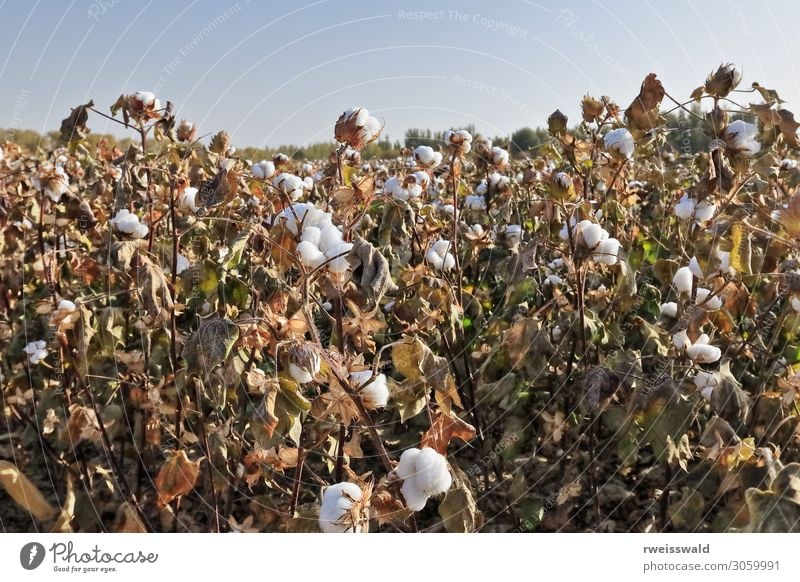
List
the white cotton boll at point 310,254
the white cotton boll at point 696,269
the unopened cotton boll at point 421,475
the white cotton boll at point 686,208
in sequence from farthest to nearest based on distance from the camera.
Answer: the white cotton boll at point 686,208, the white cotton boll at point 696,269, the white cotton boll at point 310,254, the unopened cotton boll at point 421,475

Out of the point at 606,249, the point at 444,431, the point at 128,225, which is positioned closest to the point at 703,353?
the point at 606,249

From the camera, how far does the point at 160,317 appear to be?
1750 millimetres

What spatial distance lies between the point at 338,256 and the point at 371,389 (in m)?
0.26

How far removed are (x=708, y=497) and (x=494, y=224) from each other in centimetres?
147

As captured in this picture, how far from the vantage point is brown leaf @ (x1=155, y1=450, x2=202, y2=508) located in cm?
158

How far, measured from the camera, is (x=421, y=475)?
112cm

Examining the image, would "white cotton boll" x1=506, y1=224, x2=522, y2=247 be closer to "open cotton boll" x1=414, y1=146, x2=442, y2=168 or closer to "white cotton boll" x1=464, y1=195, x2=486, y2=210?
"white cotton boll" x1=464, y1=195, x2=486, y2=210

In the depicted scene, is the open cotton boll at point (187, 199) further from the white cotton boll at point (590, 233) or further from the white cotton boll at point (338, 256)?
the white cotton boll at point (590, 233)

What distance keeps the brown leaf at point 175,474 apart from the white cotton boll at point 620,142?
1.38 metres

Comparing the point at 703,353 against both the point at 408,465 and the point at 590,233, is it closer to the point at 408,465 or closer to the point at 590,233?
the point at 590,233

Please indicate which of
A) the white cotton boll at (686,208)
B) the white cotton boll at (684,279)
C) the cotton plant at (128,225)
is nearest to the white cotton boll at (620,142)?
the white cotton boll at (686,208)

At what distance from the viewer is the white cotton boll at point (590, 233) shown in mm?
1678

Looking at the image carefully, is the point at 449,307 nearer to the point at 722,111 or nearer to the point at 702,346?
the point at 702,346
